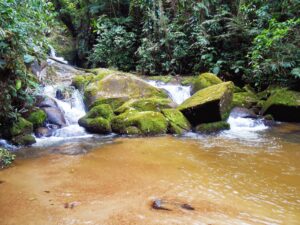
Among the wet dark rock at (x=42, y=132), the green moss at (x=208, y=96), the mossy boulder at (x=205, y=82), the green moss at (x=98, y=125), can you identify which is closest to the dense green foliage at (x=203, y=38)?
the mossy boulder at (x=205, y=82)

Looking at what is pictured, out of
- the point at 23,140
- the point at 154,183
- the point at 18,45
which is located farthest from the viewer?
the point at 23,140

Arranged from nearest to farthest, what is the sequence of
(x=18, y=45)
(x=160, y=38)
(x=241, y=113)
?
(x=18, y=45)
(x=241, y=113)
(x=160, y=38)

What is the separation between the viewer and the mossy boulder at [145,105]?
9.54 meters

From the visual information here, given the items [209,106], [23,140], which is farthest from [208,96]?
[23,140]

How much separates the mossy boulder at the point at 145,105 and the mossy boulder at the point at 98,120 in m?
0.44

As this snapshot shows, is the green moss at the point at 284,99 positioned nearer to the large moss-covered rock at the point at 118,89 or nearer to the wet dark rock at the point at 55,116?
the large moss-covered rock at the point at 118,89

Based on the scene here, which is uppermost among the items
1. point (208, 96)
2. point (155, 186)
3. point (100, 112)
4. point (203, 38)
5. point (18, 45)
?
point (203, 38)

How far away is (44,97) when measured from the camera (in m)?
9.05

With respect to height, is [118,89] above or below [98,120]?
above

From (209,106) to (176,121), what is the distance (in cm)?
103

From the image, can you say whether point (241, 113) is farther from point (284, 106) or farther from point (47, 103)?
point (47, 103)

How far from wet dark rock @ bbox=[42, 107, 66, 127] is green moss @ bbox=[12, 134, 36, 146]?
4.79 ft

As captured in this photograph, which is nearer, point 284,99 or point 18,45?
point 18,45

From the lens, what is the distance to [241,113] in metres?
10.2
